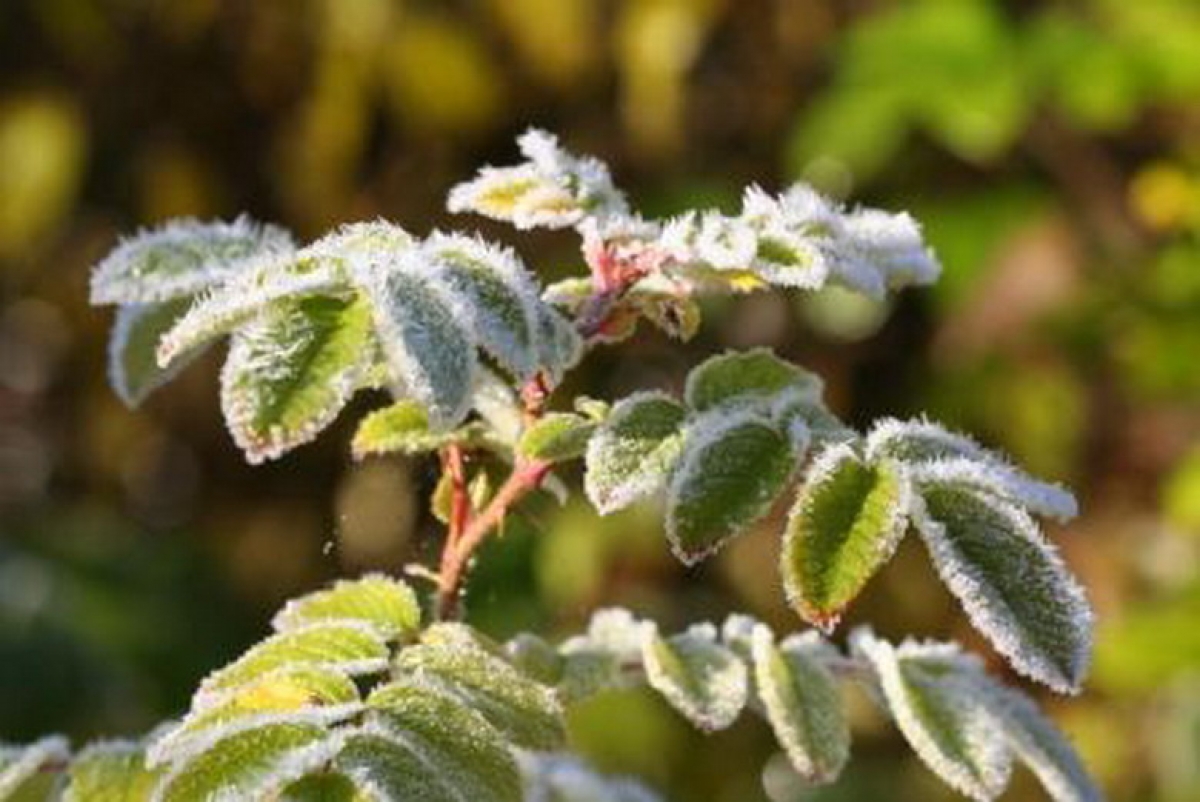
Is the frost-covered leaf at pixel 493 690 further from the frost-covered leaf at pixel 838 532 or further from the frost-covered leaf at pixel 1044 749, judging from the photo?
the frost-covered leaf at pixel 1044 749

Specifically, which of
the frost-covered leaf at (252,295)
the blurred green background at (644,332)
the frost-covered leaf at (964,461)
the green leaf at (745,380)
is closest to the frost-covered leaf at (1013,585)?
the frost-covered leaf at (964,461)

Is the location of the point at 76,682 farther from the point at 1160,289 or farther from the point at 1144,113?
the point at 1144,113

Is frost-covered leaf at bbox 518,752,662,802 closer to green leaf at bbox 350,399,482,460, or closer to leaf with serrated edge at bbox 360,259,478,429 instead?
green leaf at bbox 350,399,482,460

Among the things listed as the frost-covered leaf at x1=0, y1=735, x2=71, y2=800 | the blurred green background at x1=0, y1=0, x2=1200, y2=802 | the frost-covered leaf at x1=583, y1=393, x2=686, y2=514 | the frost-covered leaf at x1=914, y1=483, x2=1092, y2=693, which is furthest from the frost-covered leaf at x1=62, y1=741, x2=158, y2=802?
the blurred green background at x1=0, y1=0, x2=1200, y2=802

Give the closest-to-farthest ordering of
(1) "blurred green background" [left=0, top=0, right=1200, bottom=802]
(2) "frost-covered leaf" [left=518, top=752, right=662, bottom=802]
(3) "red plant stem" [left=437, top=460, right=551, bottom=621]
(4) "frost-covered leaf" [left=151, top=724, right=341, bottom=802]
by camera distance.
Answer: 1. (4) "frost-covered leaf" [left=151, top=724, right=341, bottom=802]
2. (3) "red plant stem" [left=437, top=460, right=551, bottom=621]
3. (2) "frost-covered leaf" [left=518, top=752, right=662, bottom=802]
4. (1) "blurred green background" [left=0, top=0, right=1200, bottom=802]

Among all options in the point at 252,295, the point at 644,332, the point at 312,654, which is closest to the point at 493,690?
the point at 312,654

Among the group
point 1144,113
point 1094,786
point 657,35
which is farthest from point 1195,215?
point 1094,786
